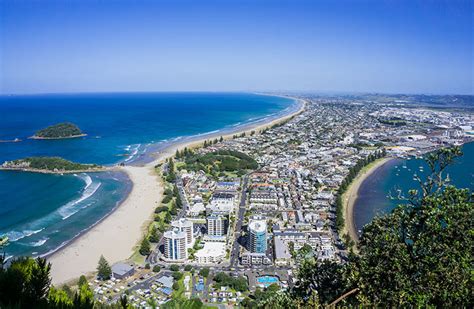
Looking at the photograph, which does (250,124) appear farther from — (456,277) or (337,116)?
(456,277)

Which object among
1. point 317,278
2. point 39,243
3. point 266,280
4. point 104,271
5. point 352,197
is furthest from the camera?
point 352,197

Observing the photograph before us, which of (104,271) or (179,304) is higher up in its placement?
(179,304)

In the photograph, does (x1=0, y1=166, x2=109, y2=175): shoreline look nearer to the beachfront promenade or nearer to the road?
the beachfront promenade

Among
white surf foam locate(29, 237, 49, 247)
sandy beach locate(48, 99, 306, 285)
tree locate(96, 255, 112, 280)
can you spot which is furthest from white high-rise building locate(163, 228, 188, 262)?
white surf foam locate(29, 237, 49, 247)

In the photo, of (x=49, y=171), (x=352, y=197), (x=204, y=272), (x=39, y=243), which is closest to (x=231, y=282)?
(x=204, y=272)

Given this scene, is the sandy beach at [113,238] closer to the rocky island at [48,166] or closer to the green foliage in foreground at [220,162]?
the green foliage in foreground at [220,162]

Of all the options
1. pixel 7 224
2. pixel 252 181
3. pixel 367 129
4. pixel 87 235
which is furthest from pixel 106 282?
pixel 367 129

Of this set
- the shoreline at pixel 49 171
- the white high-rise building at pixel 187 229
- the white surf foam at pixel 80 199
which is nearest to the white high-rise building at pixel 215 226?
the white high-rise building at pixel 187 229

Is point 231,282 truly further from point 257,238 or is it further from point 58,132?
point 58,132
